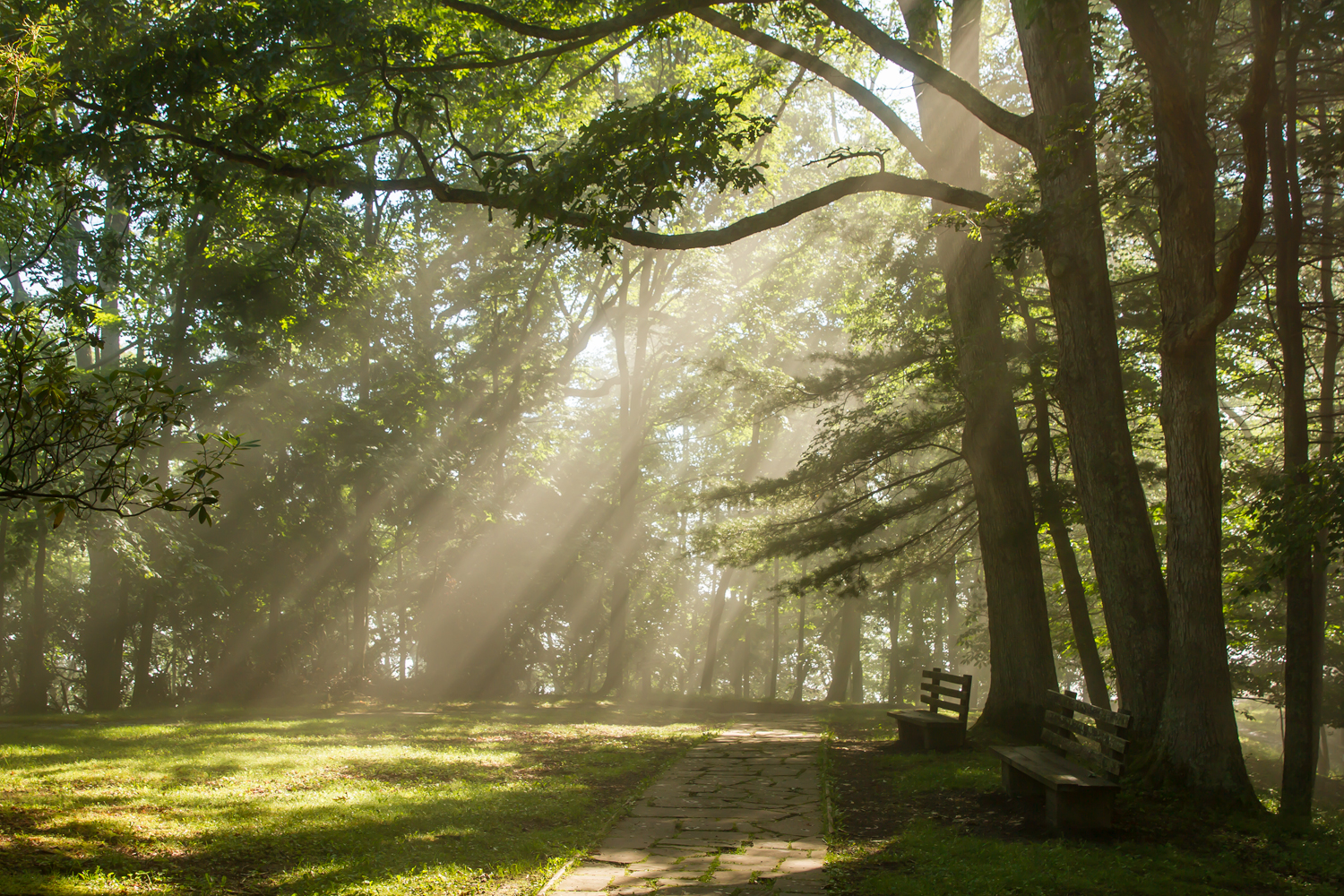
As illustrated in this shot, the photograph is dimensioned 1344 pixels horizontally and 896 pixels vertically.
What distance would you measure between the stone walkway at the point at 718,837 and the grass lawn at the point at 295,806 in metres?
0.34

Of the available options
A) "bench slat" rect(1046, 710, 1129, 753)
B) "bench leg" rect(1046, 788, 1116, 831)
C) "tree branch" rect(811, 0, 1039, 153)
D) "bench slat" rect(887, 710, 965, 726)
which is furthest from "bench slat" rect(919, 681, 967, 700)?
"tree branch" rect(811, 0, 1039, 153)

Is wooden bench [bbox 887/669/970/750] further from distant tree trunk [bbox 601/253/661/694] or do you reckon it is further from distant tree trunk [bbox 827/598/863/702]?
distant tree trunk [bbox 827/598/863/702]

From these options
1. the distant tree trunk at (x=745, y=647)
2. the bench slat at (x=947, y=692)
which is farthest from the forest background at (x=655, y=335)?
the distant tree trunk at (x=745, y=647)

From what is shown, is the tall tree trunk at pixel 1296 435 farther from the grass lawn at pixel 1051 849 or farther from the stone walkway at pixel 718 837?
the stone walkway at pixel 718 837

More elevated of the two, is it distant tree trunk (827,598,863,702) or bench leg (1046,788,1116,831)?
bench leg (1046,788,1116,831)

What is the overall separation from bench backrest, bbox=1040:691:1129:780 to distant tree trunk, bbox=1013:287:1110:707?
5.00 metres

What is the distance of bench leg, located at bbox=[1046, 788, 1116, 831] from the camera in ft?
19.9

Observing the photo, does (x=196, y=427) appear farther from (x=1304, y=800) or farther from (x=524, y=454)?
(x=1304, y=800)

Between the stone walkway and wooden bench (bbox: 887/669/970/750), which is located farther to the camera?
wooden bench (bbox: 887/669/970/750)

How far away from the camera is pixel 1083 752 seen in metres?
6.68

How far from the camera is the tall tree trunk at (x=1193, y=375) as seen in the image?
21.4ft

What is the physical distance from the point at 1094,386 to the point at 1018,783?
149 inches

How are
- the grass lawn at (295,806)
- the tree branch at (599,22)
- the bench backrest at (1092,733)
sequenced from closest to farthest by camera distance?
the grass lawn at (295,806) < the bench backrest at (1092,733) < the tree branch at (599,22)

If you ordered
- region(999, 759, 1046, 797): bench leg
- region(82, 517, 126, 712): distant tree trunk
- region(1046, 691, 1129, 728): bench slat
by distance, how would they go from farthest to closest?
region(82, 517, 126, 712): distant tree trunk → region(999, 759, 1046, 797): bench leg → region(1046, 691, 1129, 728): bench slat
